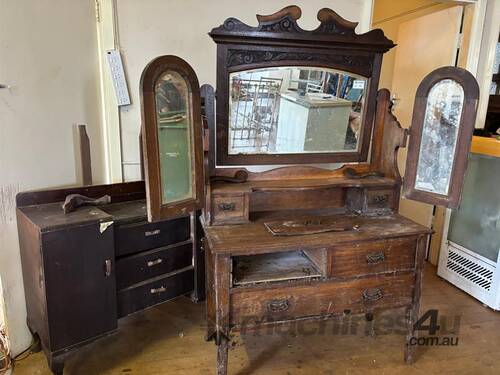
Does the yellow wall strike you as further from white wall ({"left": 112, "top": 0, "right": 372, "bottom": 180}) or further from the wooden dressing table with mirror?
the wooden dressing table with mirror

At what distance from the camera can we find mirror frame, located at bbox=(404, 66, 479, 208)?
1.70 metres

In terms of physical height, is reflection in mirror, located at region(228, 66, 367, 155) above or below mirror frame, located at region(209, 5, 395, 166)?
below

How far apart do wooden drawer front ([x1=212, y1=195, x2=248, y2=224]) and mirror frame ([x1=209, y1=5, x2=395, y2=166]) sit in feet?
0.62

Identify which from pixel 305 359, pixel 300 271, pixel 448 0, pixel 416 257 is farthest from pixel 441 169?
pixel 448 0

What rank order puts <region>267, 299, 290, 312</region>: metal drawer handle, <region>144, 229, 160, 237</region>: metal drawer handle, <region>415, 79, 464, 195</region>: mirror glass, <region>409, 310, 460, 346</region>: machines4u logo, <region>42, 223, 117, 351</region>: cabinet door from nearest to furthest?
<region>42, 223, 117, 351</region>: cabinet door
<region>267, 299, 290, 312</region>: metal drawer handle
<region>415, 79, 464, 195</region>: mirror glass
<region>144, 229, 160, 237</region>: metal drawer handle
<region>409, 310, 460, 346</region>: machines4u logo

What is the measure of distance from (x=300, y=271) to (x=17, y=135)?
4.70 feet

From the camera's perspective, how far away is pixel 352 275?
5.71 ft

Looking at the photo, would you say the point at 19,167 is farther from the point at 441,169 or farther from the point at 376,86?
the point at 441,169

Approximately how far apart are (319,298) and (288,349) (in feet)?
1.60

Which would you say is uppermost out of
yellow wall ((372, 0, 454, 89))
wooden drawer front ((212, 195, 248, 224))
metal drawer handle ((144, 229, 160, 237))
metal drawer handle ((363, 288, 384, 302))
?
yellow wall ((372, 0, 454, 89))

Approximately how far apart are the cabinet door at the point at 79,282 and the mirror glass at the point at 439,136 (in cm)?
151

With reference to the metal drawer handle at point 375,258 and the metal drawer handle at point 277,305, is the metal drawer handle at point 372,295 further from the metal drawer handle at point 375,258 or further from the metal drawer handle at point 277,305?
the metal drawer handle at point 277,305

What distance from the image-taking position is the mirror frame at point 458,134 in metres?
1.70

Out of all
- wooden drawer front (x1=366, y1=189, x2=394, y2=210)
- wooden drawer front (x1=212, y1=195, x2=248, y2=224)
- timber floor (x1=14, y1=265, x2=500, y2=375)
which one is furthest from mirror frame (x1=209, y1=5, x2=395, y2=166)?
timber floor (x1=14, y1=265, x2=500, y2=375)
